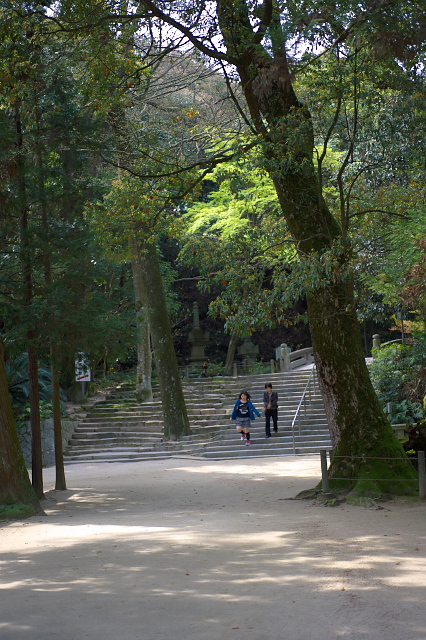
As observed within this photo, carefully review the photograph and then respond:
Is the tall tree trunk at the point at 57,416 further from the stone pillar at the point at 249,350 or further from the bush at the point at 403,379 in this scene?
the stone pillar at the point at 249,350

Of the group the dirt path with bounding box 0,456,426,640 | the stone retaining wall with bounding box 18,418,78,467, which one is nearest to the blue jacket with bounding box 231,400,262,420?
the stone retaining wall with bounding box 18,418,78,467

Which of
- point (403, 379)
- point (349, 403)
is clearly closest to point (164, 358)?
point (403, 379)

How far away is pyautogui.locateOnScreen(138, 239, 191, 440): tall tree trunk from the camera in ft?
69.5

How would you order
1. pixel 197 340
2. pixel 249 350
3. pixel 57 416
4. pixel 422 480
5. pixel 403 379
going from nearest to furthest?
pixel 422 480
pixel 57 416
pixel 403 379
pixel 197 340
pixel 249 350

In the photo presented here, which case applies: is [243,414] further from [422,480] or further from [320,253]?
[422,480]

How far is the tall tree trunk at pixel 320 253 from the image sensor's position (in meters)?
10.1

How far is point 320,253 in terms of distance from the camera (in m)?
10.2

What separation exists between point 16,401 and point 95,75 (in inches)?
411

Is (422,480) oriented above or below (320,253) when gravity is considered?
below

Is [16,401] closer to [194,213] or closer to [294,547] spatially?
[194,213]

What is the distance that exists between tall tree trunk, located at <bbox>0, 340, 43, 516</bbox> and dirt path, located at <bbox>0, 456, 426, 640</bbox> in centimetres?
52

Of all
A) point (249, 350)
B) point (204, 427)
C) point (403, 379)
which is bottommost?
point (204, 427)

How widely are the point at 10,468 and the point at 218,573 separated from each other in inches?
206

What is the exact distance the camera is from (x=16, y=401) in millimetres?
19391
